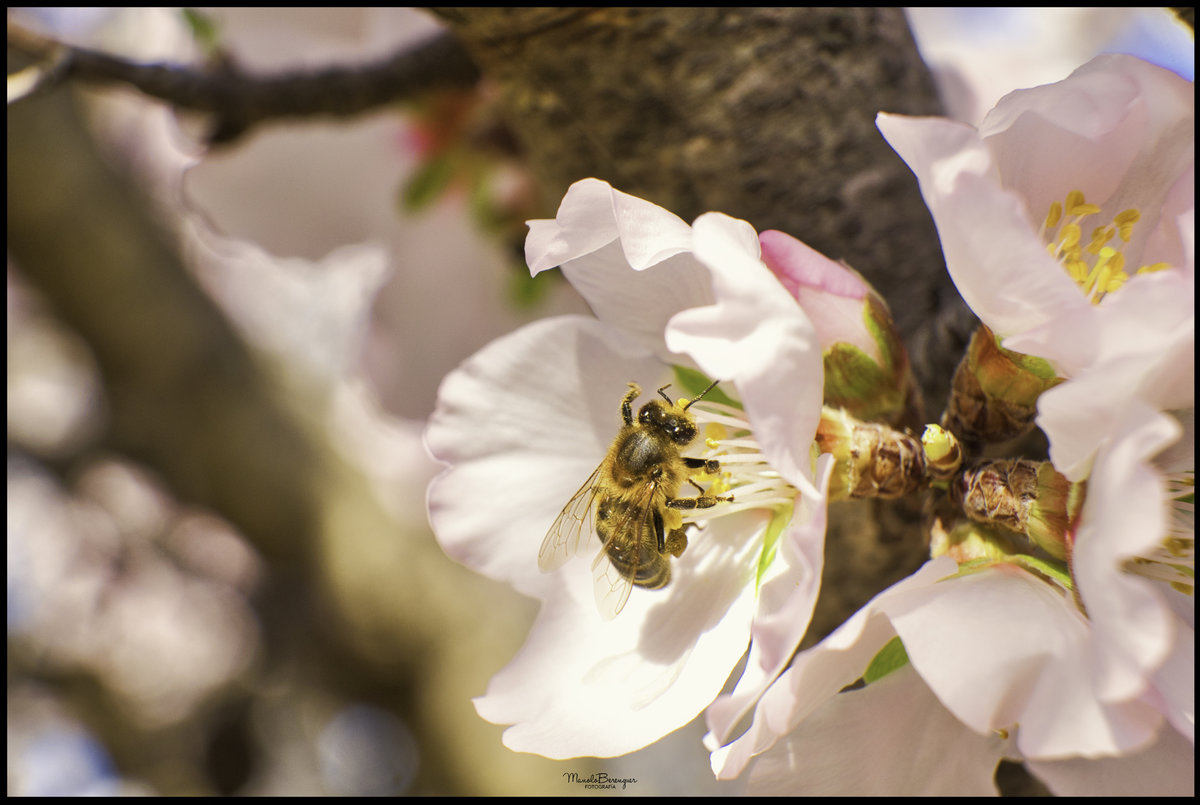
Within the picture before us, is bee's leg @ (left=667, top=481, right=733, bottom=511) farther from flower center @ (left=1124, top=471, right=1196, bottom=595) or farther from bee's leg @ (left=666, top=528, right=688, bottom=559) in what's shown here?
flower center @ (left=1124, top=471, right=1196, bottom=595)

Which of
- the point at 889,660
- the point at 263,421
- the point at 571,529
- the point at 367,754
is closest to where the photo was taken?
the point at 889,660

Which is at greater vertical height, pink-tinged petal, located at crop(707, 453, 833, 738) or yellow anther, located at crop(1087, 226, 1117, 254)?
yellow anther, located at crop(1087, 226, 1117, 254)

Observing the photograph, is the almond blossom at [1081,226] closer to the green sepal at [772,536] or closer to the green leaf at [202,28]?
the green sepal at [772,536]

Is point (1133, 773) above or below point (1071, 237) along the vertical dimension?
below

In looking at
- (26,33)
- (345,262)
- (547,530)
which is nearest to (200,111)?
(26,33)

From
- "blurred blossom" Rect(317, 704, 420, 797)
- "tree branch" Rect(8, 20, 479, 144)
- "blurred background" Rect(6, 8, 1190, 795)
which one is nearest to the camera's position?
"tree branch" Rect(8, 20, 479, 144)

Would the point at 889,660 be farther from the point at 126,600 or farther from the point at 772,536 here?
the point at 126,600

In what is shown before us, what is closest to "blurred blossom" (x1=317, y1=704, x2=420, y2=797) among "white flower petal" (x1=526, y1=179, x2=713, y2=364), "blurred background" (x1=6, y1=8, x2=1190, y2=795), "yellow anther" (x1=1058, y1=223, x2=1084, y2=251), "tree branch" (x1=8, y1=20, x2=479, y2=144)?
"blurred background" (x1=6, y1=8, x2=1190, y2=795)

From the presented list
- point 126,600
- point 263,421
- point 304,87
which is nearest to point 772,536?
point 304,87
